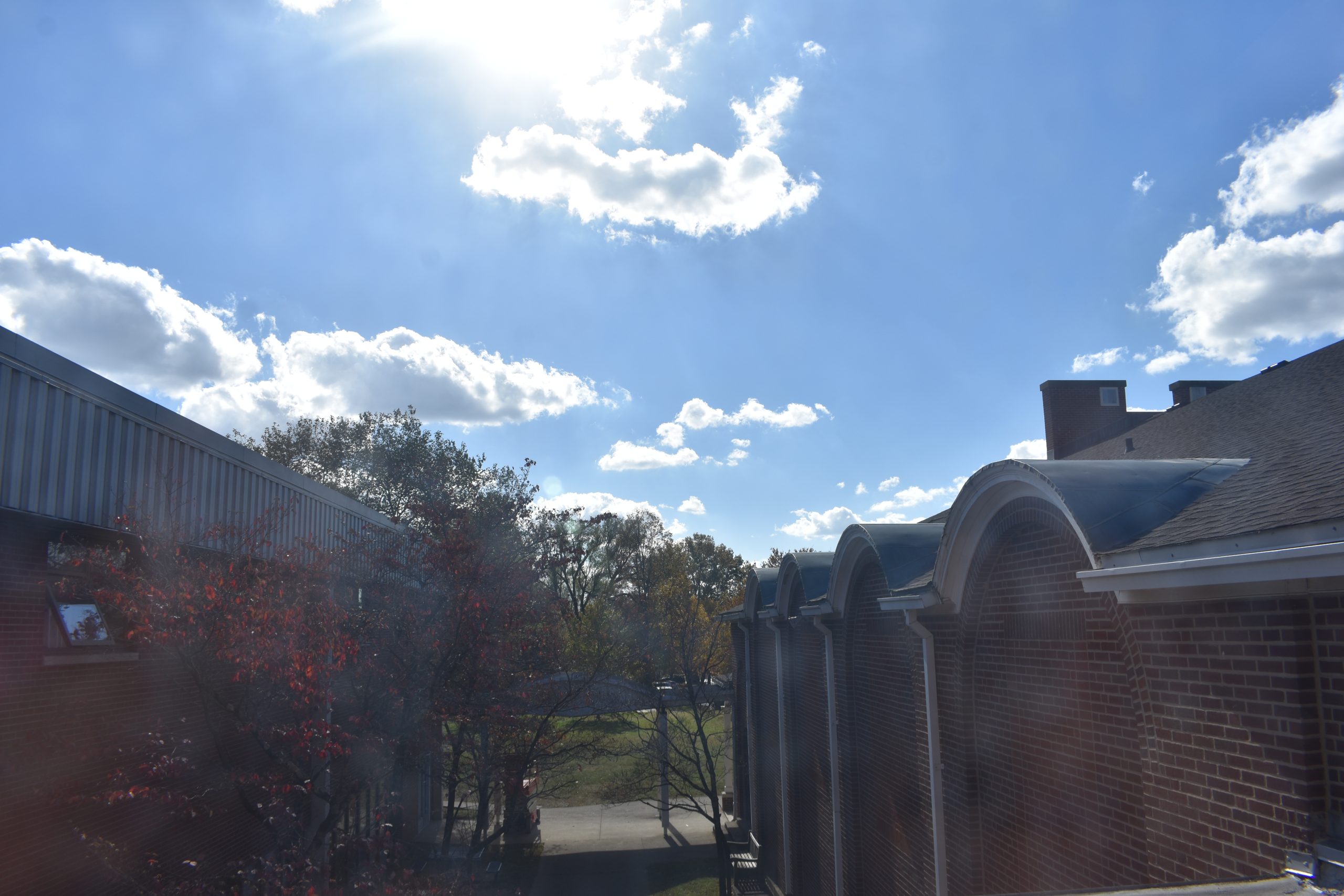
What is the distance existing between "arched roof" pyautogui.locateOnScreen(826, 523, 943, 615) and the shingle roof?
8.75 ft

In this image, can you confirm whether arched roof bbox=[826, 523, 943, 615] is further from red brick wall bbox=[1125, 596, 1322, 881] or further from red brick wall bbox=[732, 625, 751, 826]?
red brick wall bbox=[732, 625, 751, 826]

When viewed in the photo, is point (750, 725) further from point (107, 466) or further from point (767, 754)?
point (107, 466)

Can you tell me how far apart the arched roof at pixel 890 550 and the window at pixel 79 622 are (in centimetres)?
763

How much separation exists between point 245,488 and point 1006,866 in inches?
368

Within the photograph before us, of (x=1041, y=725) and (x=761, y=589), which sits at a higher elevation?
(x=761, y=589)

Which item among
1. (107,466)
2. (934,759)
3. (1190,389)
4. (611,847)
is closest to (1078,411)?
(1190,389)

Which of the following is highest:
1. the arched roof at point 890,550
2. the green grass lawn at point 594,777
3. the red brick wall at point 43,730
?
the arched roof at point 890,550

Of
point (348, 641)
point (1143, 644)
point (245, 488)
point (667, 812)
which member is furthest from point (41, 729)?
point (667, 812)

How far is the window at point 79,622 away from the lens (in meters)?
7.16

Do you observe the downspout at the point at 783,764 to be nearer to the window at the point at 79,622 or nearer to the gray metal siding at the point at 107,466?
the gray metal siding at the point at 107,466

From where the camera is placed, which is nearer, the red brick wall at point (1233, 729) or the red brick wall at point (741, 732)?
the red brick wall at point (1233, 729)

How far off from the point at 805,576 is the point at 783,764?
4.33 metres

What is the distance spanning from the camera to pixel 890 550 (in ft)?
29.2

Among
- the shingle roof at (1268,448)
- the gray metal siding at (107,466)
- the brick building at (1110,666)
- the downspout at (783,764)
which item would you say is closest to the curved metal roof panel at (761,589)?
the downspout at (783,764)
